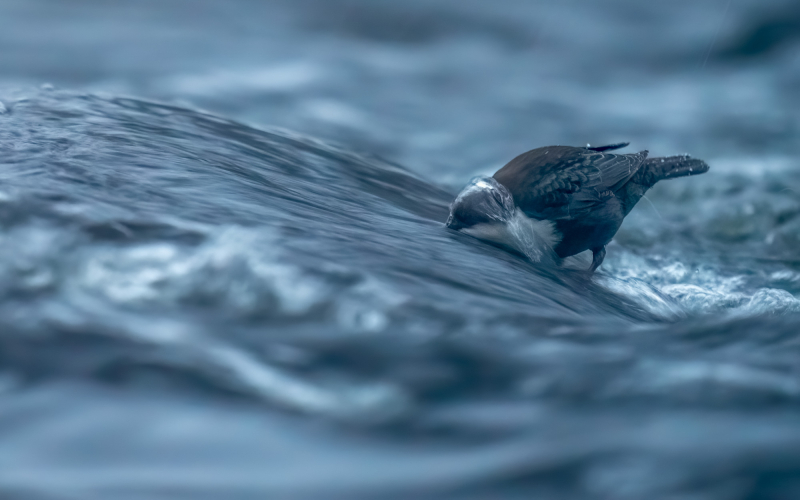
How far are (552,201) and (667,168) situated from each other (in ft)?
4.05

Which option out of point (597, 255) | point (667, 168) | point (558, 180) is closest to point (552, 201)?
point (558, 180)

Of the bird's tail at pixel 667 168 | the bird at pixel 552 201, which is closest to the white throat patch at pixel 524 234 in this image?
the bird at pixel 552 201

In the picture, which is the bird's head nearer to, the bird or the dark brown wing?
the bird

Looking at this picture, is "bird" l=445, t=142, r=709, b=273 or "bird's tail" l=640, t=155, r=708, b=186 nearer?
"bird" l=445, t=142, r=709, b=273

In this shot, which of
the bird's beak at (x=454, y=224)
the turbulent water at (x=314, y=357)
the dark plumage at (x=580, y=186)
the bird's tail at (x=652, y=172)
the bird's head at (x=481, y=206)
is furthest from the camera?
the bird's tail at (x=652, y=172)

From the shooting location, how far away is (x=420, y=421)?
1.67m

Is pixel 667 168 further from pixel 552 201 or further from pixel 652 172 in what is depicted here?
pixel 552 201

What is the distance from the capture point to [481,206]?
3312 mm

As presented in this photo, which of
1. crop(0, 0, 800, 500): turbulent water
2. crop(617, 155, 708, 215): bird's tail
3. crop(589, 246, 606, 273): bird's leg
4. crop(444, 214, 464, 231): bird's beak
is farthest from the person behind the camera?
A: crop(617, 155, 708, 215): bird's tail

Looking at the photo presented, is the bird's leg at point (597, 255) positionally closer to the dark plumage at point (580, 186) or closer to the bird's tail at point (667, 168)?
the dark plumage at point (580, 186)

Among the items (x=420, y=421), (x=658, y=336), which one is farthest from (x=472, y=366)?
(x=658, y=336)

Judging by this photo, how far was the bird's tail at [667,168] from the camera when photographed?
14.0 ft

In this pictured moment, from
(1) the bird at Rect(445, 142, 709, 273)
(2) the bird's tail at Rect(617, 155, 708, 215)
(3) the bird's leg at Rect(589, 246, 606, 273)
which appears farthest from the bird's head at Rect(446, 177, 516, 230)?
(2) the bird's tail at Rect(617, 155, 708, 215)

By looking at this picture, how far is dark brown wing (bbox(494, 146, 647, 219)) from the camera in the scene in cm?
352
